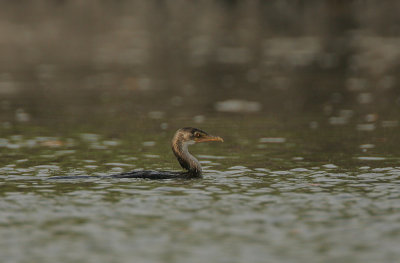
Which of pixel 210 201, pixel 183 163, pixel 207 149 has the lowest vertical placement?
pixel 210 201

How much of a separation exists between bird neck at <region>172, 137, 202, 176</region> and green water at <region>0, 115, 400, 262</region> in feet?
0.94

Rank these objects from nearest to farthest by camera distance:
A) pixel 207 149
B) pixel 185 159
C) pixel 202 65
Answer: pixel 185 159 → pixel 207 149 → pixel 202 65

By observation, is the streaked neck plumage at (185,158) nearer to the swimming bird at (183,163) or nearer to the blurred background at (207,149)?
the swimming bird at (183,163)

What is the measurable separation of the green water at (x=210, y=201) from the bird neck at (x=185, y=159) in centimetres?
29

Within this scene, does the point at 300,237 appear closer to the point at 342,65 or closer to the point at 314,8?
the point at 342,65

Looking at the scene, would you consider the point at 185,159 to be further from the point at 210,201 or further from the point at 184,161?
the point at 210,201

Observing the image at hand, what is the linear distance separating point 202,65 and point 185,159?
22495 millimetres

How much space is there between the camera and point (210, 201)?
1243 centimetres

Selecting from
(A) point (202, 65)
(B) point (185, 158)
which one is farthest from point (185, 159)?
(A) point (202, 65)

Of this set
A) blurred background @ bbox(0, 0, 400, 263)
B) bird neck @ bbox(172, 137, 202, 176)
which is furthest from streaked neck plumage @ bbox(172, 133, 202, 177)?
blurred background @ bbox(0, 0, 400, 263)

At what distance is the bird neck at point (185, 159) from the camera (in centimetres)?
1471

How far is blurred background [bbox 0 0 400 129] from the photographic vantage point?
24875mm

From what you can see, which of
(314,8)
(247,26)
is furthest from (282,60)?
(314,8)

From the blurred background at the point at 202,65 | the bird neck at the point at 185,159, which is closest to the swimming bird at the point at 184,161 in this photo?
the bird neck at the point at 185,159
